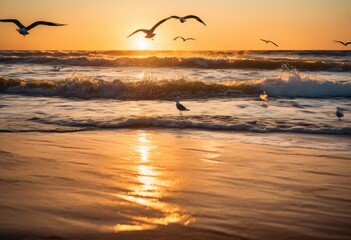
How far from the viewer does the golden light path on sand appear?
3.65 m

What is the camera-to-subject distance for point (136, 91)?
60.4ft

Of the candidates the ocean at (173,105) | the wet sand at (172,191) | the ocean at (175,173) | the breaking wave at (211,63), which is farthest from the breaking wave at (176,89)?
the breaking wave at (211,63)

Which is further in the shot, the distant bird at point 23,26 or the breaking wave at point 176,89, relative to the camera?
the breaking wave at point 176,89

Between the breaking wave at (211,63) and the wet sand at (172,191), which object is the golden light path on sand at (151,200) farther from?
the breaking wave at (211,63)

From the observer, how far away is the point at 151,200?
4.30 m

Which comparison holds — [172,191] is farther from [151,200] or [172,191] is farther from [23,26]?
[23,26]

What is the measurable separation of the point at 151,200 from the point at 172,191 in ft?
1.33

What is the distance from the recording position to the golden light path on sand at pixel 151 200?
12.0 feet

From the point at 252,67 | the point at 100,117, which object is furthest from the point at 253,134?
the point at 252,67

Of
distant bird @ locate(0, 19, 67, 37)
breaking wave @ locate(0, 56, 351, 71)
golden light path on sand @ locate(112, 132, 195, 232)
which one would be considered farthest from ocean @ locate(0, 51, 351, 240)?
breaking wave @ locate(0, 56, 351, 71)

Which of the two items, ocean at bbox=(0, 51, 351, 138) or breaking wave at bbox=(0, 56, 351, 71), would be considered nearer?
ocean at bbox=(0, 51, 351, 138)

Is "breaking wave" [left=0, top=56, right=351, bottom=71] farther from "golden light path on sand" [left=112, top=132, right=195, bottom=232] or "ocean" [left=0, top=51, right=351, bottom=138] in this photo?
"golden light path on sand" [left=112, top=132, right=195, bottom=232]

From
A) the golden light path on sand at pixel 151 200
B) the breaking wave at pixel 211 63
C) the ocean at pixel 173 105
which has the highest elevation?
the breaking wave at pixel 211 63

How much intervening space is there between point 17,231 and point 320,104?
12.2 metres
